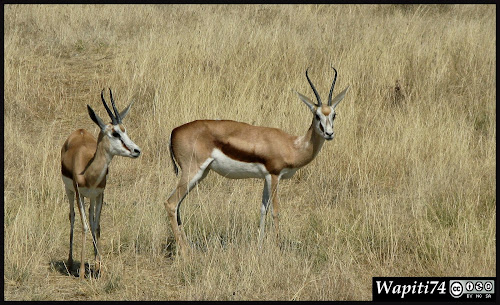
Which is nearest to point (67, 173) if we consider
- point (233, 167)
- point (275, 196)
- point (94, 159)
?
point (94, 159)

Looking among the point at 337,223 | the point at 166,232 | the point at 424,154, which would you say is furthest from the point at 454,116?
the point at 166,232

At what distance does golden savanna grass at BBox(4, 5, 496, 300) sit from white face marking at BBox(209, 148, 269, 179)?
1.60 feet

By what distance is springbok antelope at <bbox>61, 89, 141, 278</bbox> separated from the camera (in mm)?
5891

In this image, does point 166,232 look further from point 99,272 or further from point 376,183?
point 376,183

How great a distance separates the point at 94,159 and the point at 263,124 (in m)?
3.74

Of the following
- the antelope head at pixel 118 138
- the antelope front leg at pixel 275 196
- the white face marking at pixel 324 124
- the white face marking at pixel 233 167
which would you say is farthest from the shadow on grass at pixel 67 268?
the white face marking at pixel 324 124

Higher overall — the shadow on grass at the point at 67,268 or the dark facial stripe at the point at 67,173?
the dark facial stripe at the point at 67,173

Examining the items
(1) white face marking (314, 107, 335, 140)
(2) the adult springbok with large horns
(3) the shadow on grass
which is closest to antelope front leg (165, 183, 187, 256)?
(2) the adult springbok with large horns

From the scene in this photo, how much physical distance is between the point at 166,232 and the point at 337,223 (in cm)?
164

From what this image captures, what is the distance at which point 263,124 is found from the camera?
9.52 metres

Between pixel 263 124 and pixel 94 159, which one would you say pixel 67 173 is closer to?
pixel 94 159

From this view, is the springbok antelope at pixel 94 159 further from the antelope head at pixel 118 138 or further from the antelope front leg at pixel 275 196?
the antelope front leg at pixel 275 196

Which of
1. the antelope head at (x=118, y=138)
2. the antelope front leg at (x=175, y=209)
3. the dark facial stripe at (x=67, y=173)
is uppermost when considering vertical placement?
the antelope head at (x=118, y=138)

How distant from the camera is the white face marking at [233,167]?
6773mm
